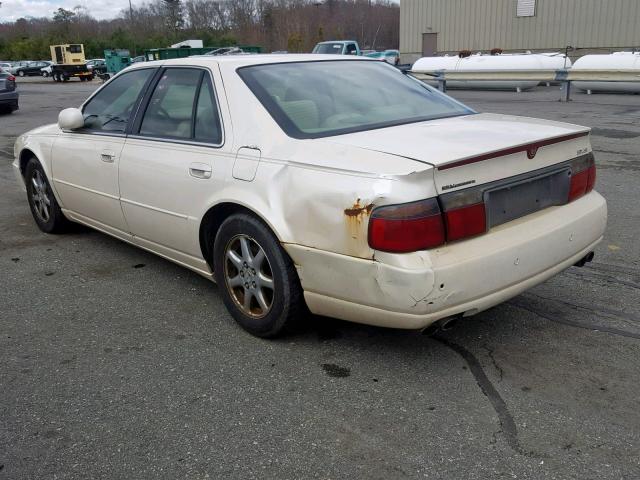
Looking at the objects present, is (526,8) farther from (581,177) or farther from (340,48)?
(581,177)

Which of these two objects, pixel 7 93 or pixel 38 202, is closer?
pixel 38 202

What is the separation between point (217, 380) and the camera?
10.1 feet

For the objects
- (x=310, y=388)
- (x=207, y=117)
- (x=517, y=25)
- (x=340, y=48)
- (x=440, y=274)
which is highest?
(x=517, y=25)

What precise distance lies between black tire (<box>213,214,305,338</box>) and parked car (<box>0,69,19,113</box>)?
16.4 metres

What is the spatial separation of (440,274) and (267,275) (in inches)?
40.3

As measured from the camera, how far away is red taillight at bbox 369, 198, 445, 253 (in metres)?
2.68

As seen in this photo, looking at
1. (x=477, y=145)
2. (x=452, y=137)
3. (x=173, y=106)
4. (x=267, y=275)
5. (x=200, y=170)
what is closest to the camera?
(x=477, y=145)

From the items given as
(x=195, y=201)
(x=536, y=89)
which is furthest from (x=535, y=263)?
(x=536, y=89)

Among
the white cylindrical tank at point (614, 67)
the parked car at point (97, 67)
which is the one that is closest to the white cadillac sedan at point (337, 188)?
the white cylindrical tank at point (614, 67)

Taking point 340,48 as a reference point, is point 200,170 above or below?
below

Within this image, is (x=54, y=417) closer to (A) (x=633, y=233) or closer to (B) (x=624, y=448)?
(B) (x=624, y=448)

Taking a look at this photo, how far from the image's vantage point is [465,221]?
2803mm

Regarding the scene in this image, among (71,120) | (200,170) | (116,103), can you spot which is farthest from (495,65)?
(200,170)

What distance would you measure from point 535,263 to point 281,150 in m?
1.36
